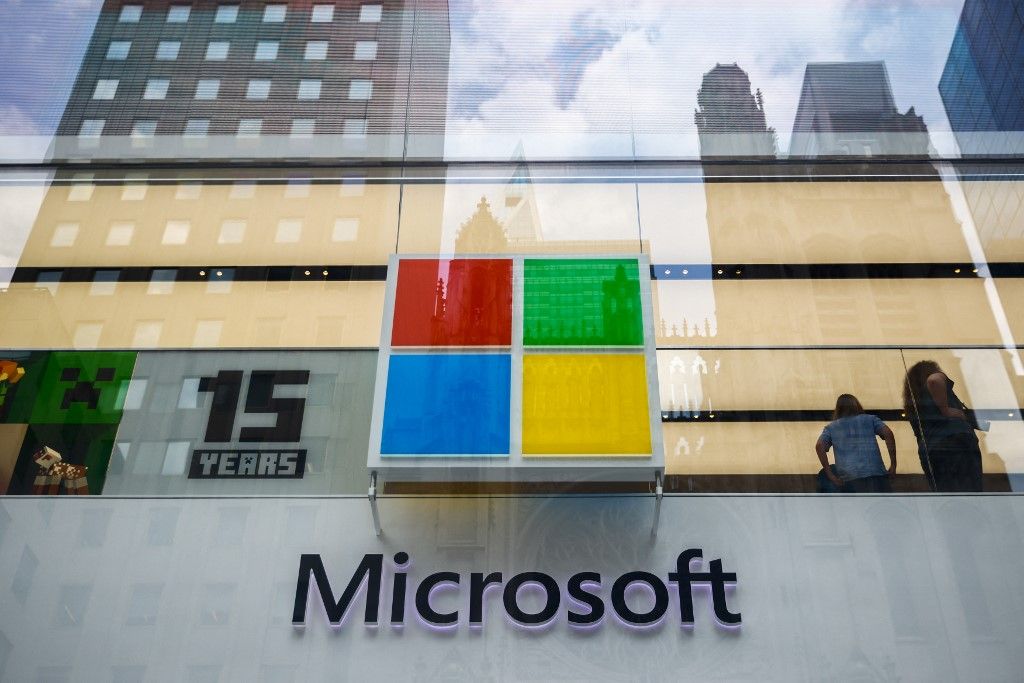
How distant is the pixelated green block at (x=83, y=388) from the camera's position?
11.1 ft

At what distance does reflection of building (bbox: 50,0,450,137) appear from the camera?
4230 millimetres

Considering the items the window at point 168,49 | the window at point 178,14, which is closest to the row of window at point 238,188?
the window at point 168,49

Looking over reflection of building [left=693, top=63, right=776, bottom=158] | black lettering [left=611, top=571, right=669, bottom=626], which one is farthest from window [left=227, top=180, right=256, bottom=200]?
black lettering [left=611, top=571, right=669, bottom=626]

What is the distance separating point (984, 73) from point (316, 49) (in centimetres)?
397

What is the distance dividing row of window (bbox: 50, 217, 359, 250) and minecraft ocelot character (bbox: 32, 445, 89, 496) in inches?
53.8

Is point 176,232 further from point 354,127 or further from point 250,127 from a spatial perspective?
point 354,127

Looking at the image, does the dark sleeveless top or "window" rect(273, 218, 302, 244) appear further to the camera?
"window" rect(273, 218, 302, 244)

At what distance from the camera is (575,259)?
3469mm

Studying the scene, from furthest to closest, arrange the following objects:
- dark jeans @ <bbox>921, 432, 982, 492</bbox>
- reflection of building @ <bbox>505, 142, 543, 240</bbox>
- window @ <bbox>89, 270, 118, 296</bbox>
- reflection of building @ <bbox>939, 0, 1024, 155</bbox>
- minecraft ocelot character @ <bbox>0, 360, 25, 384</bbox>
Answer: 1. reflection of building @ <bbox>939, 0, 1024, 155</bbox>
2. window @ <bbox>89, 270, 118, 296</bbox>
3. reflection of building @ <bbox>505, 142, 543, 240</bbox>
4. minecraft ocelot character @ <bbox>0, 360, 25, 384</bbox>
5. dark jeans @ <bbox>921, 432, 982, 492</bbox>

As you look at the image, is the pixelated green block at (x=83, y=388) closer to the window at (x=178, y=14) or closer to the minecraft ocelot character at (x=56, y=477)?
the minecraft ocelot character at (x=56, y=477)

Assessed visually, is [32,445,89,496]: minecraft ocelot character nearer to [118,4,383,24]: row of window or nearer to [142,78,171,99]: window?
[142,78,171,99]: window

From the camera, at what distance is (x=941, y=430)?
3307 mm

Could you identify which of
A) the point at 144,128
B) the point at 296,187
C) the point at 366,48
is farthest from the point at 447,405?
the point at 144,128

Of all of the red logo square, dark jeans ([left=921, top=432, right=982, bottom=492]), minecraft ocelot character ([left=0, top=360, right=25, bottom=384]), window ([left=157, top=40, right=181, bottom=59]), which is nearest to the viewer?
dark jeans ([left=921, top=432, right=982, bottom=492])
